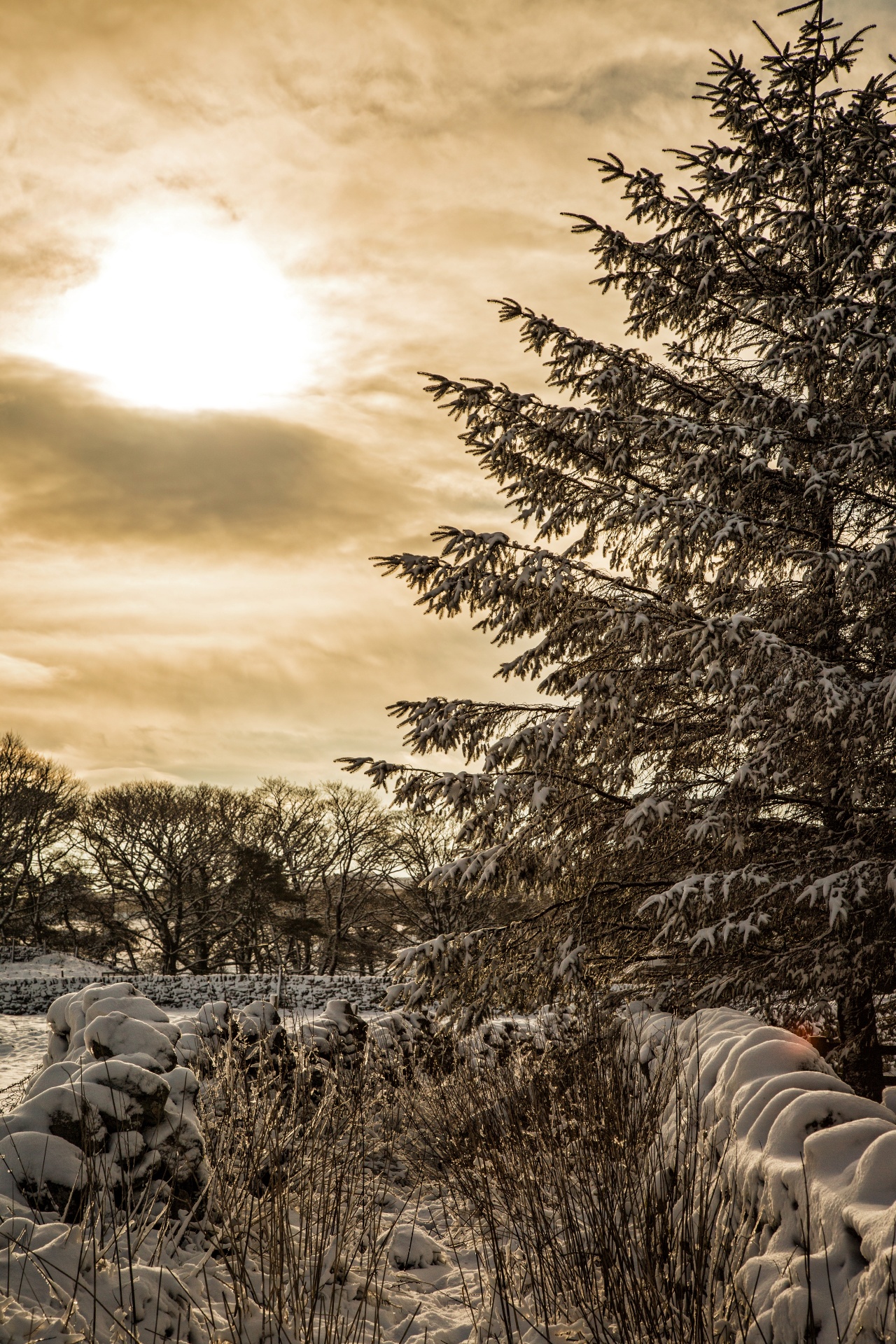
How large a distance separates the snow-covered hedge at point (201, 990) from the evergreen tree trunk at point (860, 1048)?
13.6 metres

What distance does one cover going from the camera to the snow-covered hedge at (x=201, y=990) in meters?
19.3

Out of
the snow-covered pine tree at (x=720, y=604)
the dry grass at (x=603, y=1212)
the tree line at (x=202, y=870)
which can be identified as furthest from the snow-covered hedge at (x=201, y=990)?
the dry grass at (x=603, y=1212)

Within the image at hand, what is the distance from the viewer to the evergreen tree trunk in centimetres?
577

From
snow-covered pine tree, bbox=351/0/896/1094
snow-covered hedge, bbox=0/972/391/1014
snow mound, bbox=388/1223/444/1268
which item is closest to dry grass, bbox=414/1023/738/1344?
snow mound, bbox=388/1223/444/1268

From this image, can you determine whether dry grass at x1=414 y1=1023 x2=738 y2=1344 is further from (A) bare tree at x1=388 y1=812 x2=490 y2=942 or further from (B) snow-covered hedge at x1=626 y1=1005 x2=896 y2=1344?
(A) bare tree at x1=388 y1=812 x2=490 y2=942

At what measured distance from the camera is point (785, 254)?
728cm

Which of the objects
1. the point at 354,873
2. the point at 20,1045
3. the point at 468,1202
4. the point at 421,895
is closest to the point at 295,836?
the point at 354,873

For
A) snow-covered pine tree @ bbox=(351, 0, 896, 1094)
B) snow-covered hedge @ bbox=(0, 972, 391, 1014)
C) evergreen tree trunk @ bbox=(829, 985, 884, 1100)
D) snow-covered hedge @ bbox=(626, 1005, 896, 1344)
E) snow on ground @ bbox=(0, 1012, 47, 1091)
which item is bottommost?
snow-covered hedge @ bbox=(0, 972, 391, 1014)

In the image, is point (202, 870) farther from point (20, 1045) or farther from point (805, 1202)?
point (805, 1202)

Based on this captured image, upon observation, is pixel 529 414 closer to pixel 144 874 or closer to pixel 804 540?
pixel 804 540

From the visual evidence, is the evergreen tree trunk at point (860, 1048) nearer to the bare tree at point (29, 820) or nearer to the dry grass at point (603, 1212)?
the dry grass at point (603, 1212)

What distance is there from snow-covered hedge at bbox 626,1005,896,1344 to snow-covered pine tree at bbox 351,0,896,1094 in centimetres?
217

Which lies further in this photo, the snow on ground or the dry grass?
the snow on ground

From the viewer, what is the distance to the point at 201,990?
20844 millimetres
